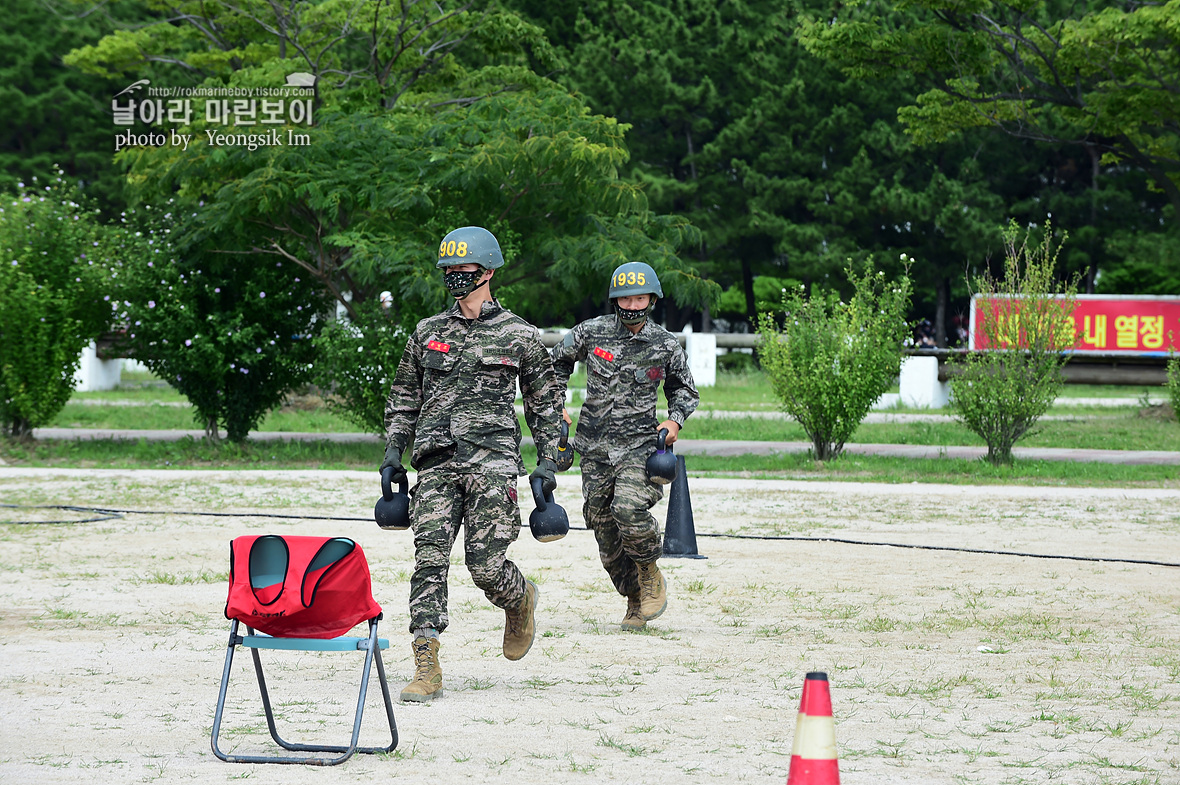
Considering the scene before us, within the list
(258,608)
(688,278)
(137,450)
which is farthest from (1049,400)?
(258,608)

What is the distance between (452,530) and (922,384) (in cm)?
2457

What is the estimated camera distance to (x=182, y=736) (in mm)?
5461

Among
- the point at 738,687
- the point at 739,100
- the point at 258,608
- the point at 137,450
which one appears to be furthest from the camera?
the point at 739,100

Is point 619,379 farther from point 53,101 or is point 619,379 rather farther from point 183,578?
point 53,101

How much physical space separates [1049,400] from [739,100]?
1076 inches

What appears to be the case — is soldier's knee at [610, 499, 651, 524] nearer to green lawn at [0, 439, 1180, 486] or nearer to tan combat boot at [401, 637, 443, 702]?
tan combat boot at [401, 637, 443, 702]

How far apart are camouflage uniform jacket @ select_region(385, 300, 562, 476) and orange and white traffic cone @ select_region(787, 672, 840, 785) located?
2.79m

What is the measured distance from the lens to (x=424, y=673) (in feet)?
20.1

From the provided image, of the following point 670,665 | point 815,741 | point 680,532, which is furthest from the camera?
point 680,532

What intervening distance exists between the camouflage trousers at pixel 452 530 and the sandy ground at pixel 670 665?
0.48 metres

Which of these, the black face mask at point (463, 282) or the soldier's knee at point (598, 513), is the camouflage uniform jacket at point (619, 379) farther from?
the black face mask at point (463, 282)

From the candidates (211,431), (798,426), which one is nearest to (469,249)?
(211,431)

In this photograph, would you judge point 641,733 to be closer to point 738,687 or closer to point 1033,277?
point 738,687

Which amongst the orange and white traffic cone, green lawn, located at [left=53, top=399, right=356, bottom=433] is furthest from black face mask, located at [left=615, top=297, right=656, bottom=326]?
green lawn, located at [left=53, top=399, right=356, bottom=433]
